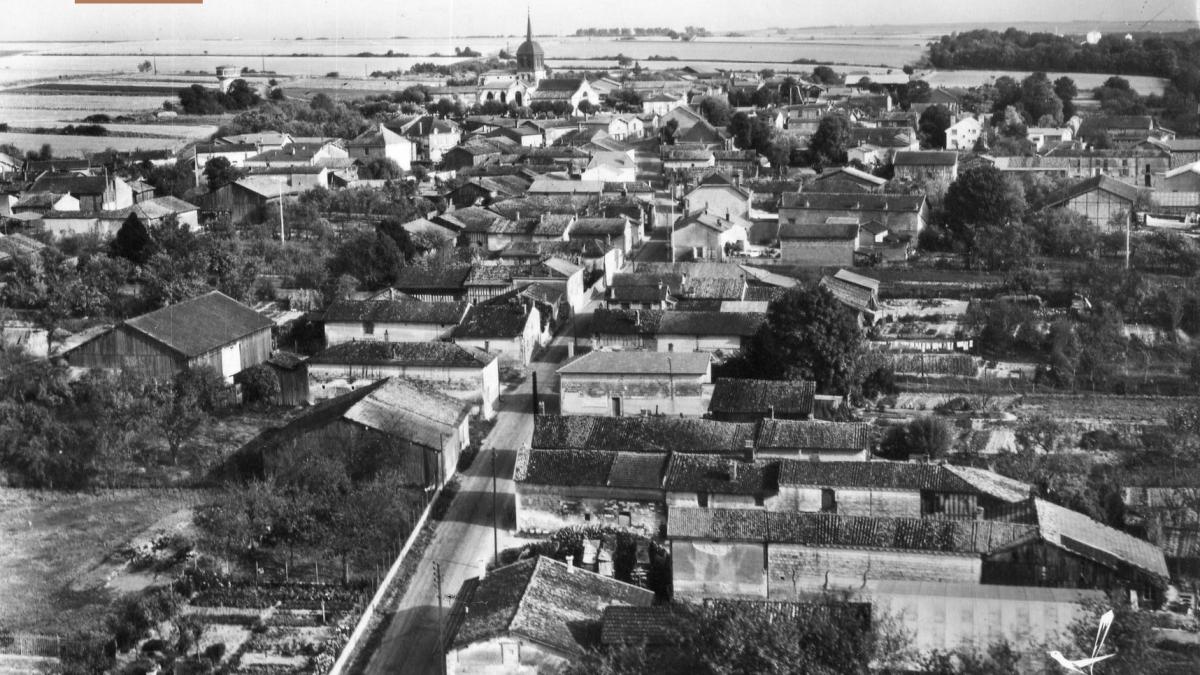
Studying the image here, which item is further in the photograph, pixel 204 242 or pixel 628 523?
pixel 204 242

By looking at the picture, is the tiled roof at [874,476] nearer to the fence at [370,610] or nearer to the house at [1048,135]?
the fence at [370,610]

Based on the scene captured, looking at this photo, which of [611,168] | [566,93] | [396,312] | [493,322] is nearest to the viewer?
[493,322]

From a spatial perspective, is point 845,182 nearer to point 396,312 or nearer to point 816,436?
point 396,312

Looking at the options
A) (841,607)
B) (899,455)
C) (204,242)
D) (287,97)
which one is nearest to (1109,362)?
(899,455)

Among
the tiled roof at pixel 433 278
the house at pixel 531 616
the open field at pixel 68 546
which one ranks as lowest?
the open field at pixel 68 546

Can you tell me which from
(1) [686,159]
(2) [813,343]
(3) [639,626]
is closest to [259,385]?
(2) [813,343]

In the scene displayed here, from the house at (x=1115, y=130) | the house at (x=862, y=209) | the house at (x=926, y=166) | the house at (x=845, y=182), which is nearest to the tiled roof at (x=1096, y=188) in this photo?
the house at (x=862, y=209)

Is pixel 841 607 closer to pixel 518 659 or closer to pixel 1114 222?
pixel 518 659
